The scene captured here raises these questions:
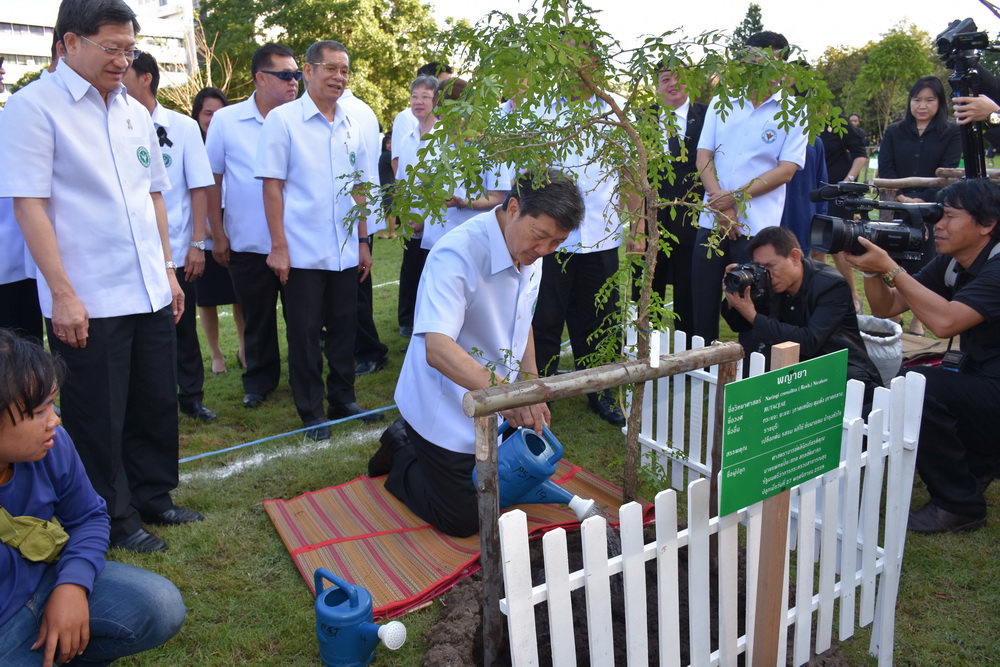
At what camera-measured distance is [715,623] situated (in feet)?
9.41

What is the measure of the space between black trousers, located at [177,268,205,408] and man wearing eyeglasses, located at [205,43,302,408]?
12.3 inches

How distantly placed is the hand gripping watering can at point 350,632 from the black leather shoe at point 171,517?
1296 millimetres

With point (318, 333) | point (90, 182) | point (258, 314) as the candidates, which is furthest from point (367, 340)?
point (90, 182)

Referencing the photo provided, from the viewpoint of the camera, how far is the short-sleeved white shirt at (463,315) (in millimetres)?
2891

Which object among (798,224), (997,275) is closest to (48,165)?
(997,275)

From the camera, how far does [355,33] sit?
22875mm

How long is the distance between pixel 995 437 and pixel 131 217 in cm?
373

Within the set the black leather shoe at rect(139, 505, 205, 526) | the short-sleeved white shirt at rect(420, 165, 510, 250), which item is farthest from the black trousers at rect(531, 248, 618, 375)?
the black leather shoe at rect(139, 505, 205, 526)

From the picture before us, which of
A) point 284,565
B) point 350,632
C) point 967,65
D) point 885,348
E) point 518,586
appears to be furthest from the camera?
point 885,348

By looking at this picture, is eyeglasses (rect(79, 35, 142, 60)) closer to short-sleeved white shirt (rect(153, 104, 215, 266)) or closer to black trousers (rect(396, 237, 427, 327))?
short-sleeved white shirt (rect(153, 104, 215, 266))

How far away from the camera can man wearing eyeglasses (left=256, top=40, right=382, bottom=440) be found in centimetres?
432

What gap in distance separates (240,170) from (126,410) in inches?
85.9

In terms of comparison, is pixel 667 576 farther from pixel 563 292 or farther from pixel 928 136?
pixel 928 136

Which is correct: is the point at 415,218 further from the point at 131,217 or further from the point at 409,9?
the point at 409,9
